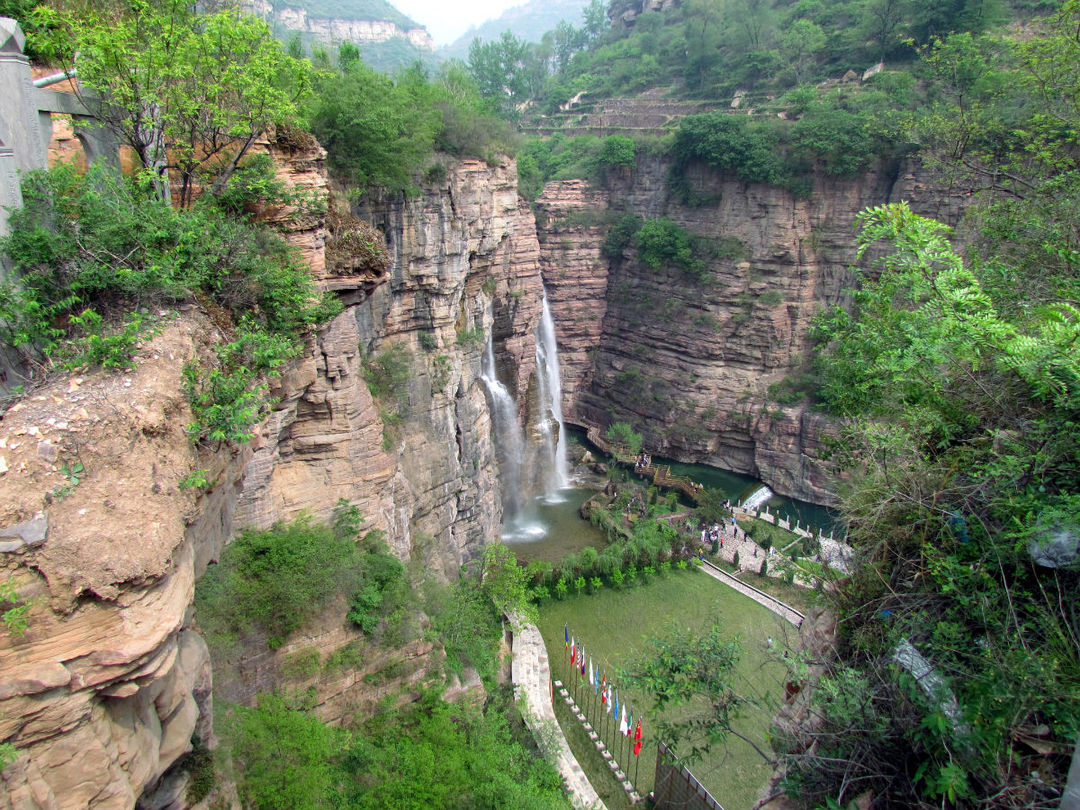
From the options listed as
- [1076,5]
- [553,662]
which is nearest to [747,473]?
[553,662]

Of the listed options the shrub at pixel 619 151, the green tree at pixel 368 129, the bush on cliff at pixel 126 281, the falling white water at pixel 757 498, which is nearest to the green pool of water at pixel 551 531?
the falling white water at pixel 757 498

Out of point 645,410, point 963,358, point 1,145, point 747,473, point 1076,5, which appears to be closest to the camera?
point 963,358

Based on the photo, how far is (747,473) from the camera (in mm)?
26125

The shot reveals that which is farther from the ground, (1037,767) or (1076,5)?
(1076,5)

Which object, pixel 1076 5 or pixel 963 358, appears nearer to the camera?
pixel 963 358

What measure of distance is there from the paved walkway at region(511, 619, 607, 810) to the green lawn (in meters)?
0.43

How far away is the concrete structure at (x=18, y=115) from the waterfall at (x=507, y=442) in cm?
1513

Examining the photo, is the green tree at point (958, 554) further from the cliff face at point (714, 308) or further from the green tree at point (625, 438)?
the green tree at point (625, 438)

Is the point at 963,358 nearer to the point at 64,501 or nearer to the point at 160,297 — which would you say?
the point at 64,501

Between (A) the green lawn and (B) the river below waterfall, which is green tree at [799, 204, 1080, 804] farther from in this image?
(B) the river below waterfall

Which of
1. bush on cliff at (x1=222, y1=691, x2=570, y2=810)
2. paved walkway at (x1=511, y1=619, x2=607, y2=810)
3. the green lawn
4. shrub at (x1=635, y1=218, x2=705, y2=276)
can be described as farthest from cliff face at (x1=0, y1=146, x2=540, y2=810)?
shrub at (x1=635, y1=218, x2=705, y2=276)

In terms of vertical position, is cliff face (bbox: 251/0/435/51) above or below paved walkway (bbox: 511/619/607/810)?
above

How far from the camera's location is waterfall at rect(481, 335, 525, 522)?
72.0ft

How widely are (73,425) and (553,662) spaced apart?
13.2 m
